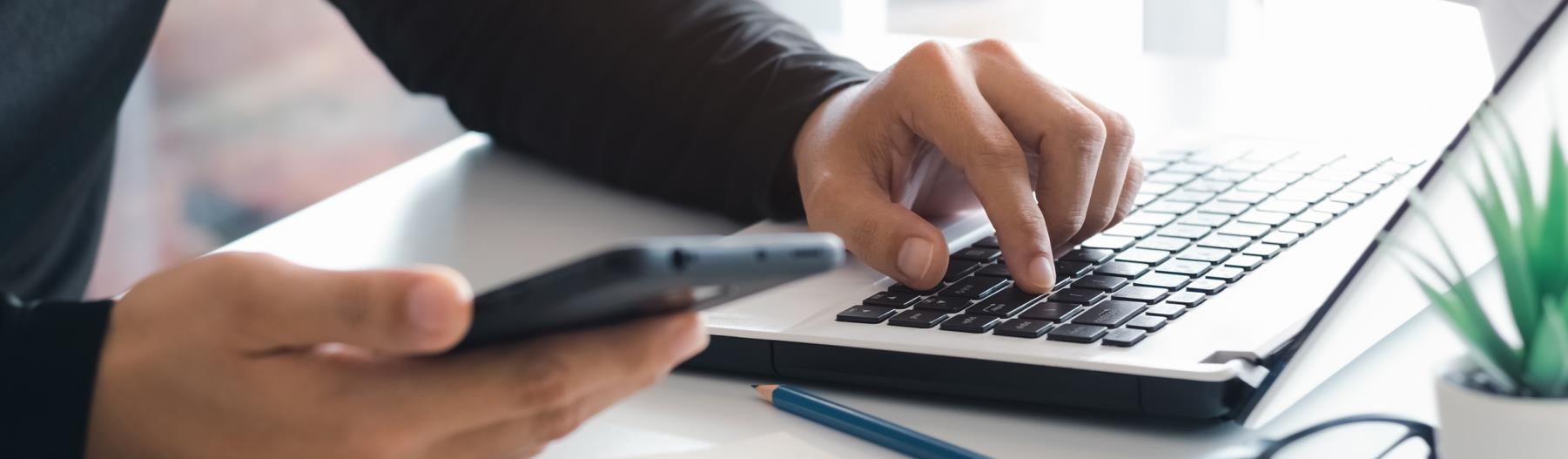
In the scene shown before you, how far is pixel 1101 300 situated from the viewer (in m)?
0.57

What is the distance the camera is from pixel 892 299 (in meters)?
0.60

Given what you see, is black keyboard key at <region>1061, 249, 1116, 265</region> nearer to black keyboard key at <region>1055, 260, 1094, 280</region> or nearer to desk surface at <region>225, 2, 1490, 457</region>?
black keyboard key at <region>1055, 260, 1094, 280</region>

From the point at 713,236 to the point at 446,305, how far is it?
46 cm

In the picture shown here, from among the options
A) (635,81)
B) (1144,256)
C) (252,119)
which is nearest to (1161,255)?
(1144,256)

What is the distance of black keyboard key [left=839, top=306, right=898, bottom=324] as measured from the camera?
22.4 inches

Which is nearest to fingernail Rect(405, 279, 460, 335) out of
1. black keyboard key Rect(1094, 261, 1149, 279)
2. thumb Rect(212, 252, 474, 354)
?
thumb Rect(212, 252, 474, 354)

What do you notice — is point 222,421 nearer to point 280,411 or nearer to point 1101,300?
point 280,411

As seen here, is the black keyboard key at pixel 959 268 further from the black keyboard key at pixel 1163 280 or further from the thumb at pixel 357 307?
the thumb at pixel 357 307

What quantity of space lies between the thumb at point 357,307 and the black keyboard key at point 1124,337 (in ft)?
0.80

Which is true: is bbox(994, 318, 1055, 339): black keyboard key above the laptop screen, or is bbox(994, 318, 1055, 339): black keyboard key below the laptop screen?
below

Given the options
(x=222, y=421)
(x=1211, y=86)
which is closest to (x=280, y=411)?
(x=222, y=421)

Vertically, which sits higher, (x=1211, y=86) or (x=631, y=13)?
(x=631, y=13)

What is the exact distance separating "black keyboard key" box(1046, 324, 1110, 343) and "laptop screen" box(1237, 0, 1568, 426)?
6cm

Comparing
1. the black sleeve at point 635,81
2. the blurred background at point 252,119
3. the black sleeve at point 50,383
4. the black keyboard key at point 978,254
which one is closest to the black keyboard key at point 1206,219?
the black keyboard key at point 978,254
